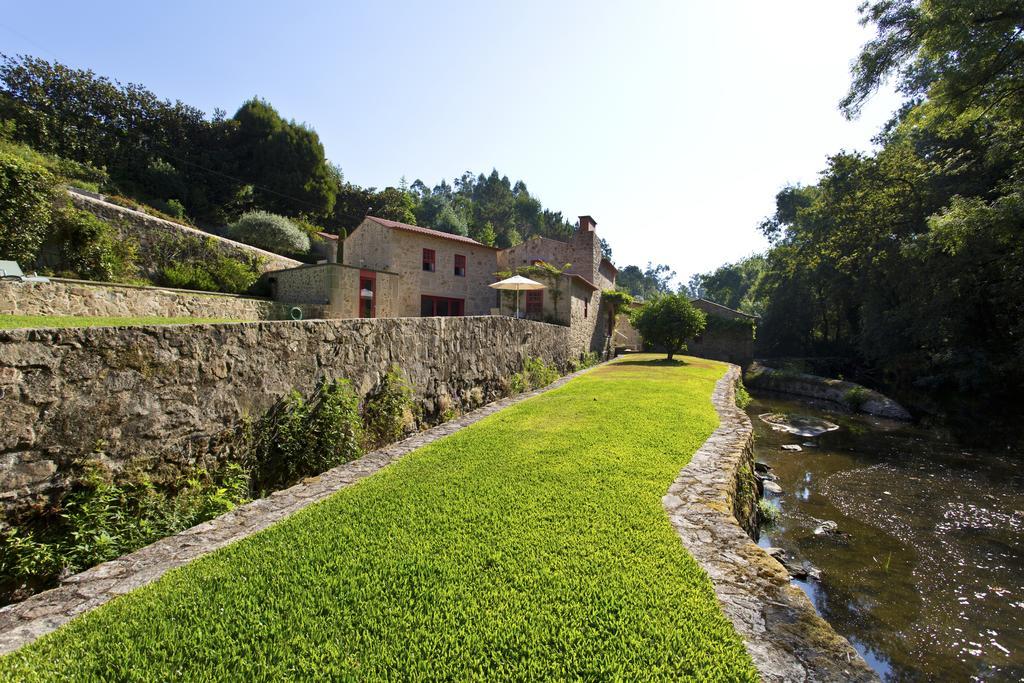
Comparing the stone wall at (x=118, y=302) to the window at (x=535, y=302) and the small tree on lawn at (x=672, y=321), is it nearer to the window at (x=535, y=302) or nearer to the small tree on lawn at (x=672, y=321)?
the window at (x=535, y=302)

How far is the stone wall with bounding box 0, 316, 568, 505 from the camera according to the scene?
3203 millimetres

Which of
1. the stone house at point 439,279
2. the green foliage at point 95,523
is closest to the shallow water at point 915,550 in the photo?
the green foliage at point 95,523

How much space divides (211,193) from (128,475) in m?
32.5

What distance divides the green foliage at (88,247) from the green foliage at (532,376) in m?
11.0

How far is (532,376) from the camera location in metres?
13.5

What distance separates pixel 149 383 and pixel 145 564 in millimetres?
1833

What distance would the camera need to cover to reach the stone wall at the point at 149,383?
320 cm

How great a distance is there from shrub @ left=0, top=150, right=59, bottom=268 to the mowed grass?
418 inches

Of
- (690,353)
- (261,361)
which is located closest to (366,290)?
(261,361)

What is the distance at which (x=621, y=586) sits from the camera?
2600 millimetres

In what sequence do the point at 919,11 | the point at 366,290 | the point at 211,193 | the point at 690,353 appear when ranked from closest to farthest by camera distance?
the point at 919,11 < the point at 366,290 < the point at 211,193 < the point at 690,353

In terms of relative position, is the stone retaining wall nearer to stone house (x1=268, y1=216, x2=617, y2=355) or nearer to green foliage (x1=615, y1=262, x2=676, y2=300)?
stone house (x1=268, y1=216, x2=617, y2=355)

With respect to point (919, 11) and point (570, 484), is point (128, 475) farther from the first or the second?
point (919, 11)

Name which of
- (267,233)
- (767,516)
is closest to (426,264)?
(267,233)
